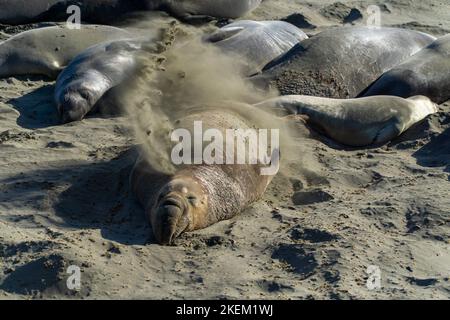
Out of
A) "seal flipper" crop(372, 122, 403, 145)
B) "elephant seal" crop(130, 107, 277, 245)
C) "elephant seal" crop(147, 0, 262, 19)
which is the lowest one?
"elephant seal" crop(147, 0, 262, 19)

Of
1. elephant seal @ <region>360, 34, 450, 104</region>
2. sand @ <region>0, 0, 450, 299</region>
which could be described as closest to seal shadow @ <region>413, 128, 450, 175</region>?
sand @ <region>0, 0, 450, 299</region>

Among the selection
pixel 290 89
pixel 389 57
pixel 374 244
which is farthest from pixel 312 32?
pixel 374 244

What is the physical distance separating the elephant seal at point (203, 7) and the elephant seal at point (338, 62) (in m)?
2.35

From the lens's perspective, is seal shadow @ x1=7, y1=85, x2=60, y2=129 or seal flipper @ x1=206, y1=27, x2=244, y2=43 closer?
seal shadow @ x1=7, y1=85, x2=60, y2=129

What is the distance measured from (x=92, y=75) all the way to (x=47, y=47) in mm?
1033

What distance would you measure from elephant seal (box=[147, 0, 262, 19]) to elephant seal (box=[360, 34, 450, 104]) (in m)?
2.91

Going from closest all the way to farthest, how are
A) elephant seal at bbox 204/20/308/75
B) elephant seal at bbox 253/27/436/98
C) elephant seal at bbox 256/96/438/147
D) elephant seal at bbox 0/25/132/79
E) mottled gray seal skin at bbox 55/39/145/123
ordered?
elephant seal at bbox 256/96/438/147 → mottled gray seal skin at bbox 55/39/145/123 → elephant seal at bbox 253/27/436/98 → elephant seal at bbox 204/20/308/75 → elephant seal at bbox 0/25/132/79

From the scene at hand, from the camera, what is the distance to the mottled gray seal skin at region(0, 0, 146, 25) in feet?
32.6

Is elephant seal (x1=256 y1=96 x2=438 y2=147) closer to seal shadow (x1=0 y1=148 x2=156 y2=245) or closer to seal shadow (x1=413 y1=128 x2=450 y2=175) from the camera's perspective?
seal shadow (x1=413 y1=128 x2=450 y2=175)

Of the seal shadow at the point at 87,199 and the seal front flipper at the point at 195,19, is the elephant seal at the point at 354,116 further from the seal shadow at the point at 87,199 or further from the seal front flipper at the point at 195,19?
the seal front flipper at the point at 195,19

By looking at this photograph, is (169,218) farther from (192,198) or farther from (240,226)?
(240,226)

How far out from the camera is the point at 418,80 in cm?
784

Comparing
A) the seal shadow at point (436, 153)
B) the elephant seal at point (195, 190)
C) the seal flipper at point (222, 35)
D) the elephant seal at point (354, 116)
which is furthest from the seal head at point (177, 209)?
the seal flipper at point (222, 35)

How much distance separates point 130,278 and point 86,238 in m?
0.53
